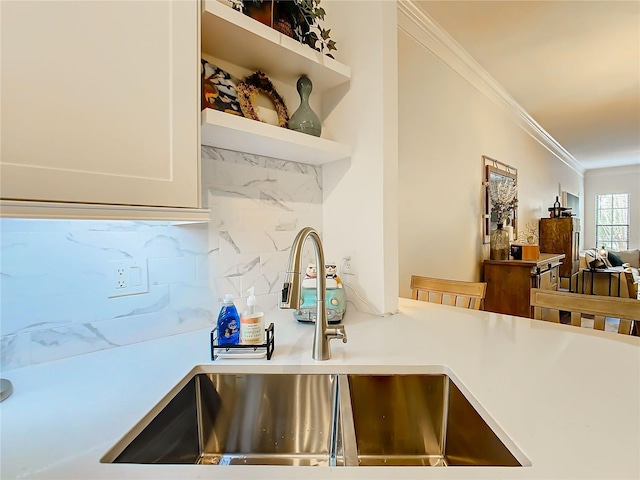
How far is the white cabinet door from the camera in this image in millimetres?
651

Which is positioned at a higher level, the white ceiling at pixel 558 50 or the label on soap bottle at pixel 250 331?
the white ceiling at pixel 558 50

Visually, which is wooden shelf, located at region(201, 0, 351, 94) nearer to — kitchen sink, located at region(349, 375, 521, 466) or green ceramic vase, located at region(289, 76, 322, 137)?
green ceramic vase, located at region(289, 76, 322, 137)

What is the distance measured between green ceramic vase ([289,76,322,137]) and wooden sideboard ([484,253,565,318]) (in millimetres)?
2382

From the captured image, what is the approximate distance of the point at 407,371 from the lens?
898 mm

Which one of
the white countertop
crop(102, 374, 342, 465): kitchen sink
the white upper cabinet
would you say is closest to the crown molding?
the white upper cabinet

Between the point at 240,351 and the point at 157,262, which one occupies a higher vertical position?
the point at 157,262

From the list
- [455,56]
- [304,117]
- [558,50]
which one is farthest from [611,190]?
[304,117]

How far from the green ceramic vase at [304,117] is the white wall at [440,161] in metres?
0.91

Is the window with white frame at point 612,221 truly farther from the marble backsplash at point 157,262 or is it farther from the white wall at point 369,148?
the marble backsplash at point 157,262

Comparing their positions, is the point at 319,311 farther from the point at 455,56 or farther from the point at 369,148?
the point at 455,56

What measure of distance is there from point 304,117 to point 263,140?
0.96 feet

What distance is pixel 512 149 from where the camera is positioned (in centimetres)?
385

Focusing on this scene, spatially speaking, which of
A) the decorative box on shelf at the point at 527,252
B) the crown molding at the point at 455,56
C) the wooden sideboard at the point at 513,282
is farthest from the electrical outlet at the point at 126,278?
the decorative box on shelf at the point at 527,252

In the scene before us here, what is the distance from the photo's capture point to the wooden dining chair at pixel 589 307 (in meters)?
1.12
